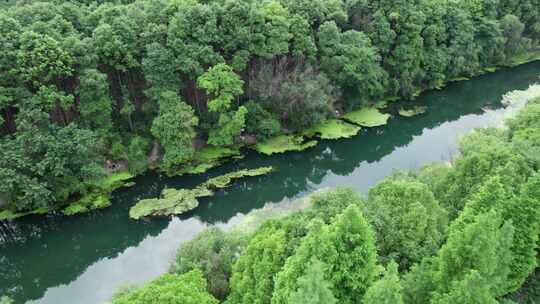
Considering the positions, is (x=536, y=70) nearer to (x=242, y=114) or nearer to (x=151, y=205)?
(x=242, y=114)

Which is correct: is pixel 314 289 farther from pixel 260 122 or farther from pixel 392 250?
pixel 260 122

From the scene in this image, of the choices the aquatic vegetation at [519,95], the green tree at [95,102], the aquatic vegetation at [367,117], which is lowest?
the aquatic vegetation at [519,95]

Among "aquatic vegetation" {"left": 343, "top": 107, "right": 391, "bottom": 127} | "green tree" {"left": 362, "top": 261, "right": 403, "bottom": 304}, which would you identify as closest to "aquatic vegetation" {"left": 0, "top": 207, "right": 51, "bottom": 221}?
"green tree" {"left": 362, "top": 261, "right": 403, "bottom": 304}

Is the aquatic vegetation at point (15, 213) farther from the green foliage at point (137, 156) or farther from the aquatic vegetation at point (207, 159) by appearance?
the aquatic vegetation at point (207, 159)

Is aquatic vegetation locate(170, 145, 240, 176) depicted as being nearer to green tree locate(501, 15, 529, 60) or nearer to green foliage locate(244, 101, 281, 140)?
green foliage locate(244, 101, 281, 140)

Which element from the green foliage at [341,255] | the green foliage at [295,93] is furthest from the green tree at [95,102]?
the green foliage at [341,255]

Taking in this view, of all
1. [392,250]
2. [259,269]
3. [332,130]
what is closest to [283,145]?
[332,130]

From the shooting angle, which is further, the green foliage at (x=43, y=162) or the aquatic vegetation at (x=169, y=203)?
the aquatic vegetation at (x=169, y=203)

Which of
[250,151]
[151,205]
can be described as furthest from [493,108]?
[151,205]
